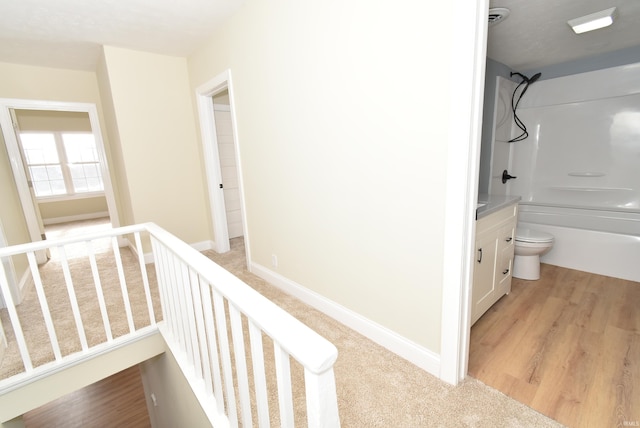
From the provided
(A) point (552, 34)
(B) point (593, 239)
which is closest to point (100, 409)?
(B) point (593, 239)

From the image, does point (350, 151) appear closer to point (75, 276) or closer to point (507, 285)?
point (507, 285)

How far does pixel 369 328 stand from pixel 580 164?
10.8 feet

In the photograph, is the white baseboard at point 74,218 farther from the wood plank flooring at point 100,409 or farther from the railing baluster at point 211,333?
the railing baluster at point 211,333

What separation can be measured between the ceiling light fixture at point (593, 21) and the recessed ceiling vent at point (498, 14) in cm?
56

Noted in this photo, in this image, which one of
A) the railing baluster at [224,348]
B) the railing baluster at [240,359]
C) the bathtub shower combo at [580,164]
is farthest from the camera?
the bathtub shower combo at [580,164]

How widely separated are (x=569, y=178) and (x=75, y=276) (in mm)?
5791

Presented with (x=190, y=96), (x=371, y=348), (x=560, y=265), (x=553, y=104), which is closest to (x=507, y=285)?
(x=560, y=265)

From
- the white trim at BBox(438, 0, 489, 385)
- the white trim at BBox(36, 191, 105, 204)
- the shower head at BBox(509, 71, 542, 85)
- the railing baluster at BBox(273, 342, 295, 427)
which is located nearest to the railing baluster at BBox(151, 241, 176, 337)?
the railing baluster at BBox(273, 342, 295, 427)

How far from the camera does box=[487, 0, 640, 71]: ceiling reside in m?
1.94

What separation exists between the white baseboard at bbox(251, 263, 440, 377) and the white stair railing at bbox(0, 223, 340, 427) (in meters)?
0.50

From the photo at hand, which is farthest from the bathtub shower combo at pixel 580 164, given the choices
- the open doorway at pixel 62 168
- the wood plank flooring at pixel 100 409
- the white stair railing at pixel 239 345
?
the open doorway at pixel 62 168

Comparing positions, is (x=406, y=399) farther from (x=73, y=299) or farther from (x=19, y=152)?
(x=19, y=152)

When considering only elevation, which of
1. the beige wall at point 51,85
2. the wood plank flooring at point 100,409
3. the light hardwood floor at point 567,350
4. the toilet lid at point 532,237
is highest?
the beige wall at point 51,85

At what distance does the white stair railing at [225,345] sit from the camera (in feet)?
1.97
